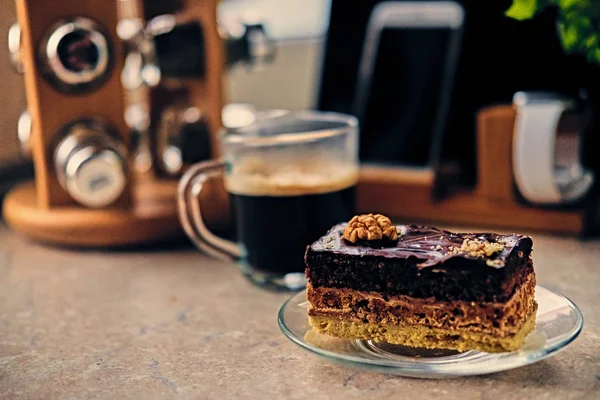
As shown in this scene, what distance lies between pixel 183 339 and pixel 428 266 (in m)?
0.30

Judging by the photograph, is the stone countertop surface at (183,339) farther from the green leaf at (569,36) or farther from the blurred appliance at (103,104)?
the green leaf at (569,36)

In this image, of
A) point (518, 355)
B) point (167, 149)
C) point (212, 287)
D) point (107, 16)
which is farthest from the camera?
point (167, 149)

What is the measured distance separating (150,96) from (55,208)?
281 millimetres

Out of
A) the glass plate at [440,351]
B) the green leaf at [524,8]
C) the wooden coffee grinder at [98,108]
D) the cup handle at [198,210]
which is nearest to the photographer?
the glass plate at [440,351]

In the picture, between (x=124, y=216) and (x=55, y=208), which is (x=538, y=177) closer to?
(x=124, y=216)

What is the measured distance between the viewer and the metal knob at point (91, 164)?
3.41 feet

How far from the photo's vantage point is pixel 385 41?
127 centimetres

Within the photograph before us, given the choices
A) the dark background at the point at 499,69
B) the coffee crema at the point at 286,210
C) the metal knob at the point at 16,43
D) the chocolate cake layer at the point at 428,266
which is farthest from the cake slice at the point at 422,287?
the metal knob at the point at 16,43

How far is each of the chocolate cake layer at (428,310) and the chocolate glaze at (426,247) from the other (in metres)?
0.04

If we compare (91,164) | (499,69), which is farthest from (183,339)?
(499,69)

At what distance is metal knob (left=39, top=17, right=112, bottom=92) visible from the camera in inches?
40.9

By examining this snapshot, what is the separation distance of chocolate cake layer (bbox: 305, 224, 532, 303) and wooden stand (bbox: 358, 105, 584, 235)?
0.42 m

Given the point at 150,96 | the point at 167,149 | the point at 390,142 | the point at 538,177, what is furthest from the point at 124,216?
the point at 538,177

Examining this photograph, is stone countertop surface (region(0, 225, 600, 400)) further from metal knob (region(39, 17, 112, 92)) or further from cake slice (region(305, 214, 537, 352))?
metal knob (region(39, 17, 112, 92))
